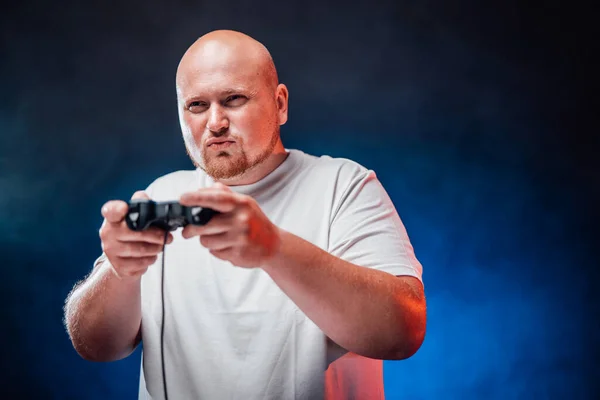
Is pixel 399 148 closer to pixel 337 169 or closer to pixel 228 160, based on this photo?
pixel 337 169

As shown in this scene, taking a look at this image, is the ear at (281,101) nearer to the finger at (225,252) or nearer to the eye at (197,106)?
the eye at (197,106)

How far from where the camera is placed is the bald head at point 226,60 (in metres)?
1.26

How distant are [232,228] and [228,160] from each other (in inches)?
17.5

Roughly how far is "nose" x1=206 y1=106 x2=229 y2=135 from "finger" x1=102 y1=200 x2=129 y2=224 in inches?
15.7

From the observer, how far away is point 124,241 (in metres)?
0.91

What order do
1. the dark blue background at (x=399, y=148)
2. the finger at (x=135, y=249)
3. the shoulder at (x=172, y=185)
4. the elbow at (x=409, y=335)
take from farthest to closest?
the dark blue background at (x=399, y=148) → the shoulder at (x=172, y=185) → the elbow at (x=409, y=335) → the finger at (x=135, y=249)

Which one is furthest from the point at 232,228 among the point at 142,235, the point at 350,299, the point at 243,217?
the point at 350,299

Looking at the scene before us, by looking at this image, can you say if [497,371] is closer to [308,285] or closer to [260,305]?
[260,305]

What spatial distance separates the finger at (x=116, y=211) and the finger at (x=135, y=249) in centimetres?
5

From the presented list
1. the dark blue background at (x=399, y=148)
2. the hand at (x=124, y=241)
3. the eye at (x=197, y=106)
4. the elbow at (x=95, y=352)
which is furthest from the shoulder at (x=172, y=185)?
the dark blue background at (x=399, y=148)

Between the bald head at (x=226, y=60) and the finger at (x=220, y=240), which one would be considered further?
the bald head at (x=226, y=60)

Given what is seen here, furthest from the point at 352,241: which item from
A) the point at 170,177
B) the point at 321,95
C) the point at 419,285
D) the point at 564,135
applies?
the point at 564,135

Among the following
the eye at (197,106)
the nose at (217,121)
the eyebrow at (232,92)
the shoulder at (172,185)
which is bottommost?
the shoulder at (172,185)

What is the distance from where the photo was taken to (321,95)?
2.43m
